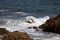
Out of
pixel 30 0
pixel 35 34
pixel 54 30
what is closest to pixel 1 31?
pixel 35 34

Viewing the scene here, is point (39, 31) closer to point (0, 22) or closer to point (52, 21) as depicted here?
point (52, 21)

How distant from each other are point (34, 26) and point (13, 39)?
24.2ft

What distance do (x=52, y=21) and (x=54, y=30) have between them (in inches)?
40.8

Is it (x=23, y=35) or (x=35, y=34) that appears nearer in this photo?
(x=23, y=35)

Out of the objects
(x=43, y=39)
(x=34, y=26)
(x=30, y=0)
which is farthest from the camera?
(x=30, y=0)

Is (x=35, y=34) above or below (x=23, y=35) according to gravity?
above

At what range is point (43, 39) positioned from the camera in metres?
18.4

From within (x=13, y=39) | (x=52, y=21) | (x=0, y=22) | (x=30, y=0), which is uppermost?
(x=30, y=0)

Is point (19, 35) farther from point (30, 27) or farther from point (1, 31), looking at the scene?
point (30, 27)

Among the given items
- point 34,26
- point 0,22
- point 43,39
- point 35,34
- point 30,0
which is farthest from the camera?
point 30,0

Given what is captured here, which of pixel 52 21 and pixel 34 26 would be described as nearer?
pixel 52 21

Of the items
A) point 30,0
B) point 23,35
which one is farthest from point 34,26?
point 30,0

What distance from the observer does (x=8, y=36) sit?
52.4ft

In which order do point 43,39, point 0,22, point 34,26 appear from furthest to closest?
point 0,22, point 34,26, point 43,39
